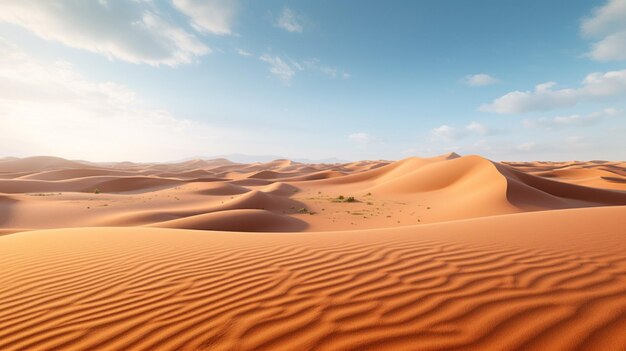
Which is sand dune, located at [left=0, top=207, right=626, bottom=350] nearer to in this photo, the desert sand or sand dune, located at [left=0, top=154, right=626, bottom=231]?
the desert sand

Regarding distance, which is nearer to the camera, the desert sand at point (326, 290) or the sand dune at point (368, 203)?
the desert sand at point (326, 290)

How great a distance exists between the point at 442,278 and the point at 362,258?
3.43ft

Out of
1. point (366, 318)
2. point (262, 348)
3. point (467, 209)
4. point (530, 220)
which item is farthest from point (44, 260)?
point (467, 209)

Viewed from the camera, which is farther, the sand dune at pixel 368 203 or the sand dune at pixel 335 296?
the sand dune at pixel 368 203

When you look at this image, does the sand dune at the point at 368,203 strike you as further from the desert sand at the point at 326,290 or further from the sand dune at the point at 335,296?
the sand dune at the point at 335,296

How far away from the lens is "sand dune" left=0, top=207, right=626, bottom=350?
1.93m

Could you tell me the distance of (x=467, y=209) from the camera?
510 inches

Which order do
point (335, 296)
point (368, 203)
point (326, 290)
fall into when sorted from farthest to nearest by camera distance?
point (368, 203), point (326, 290), point (335, 296)

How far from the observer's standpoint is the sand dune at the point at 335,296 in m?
1.93

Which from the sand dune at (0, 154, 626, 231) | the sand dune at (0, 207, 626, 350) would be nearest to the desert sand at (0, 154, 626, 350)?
the sand dune at (0, 207, 626, 350)

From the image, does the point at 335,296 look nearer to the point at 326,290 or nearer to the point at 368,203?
the point at 326,290

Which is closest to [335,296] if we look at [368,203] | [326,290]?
[326,290]

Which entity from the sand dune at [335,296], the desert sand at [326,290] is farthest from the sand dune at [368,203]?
the sand dune at [335,296]

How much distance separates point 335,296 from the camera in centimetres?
256
